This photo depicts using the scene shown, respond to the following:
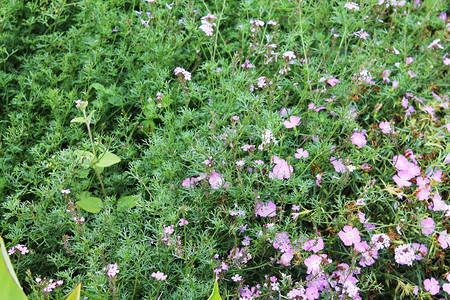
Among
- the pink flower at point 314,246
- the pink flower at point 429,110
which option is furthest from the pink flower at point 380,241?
the pink flower at point 429,110

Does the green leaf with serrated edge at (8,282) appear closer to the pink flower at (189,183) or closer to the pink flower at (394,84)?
the pink flower at (189,183)

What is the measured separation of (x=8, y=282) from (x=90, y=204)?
2.69ft

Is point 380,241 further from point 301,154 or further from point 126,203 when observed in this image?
point 126,203

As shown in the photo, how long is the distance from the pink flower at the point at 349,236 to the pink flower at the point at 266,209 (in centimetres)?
33

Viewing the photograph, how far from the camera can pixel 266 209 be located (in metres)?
2.14

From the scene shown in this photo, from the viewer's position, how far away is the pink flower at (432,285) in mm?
2172

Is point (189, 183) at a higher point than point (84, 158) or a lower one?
lower

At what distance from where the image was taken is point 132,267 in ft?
6.32

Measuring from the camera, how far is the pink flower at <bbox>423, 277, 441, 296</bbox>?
217 centimetres

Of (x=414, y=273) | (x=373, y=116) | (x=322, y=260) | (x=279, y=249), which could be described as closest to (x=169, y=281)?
(x=279, y=249)

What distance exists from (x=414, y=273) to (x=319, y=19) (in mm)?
1766

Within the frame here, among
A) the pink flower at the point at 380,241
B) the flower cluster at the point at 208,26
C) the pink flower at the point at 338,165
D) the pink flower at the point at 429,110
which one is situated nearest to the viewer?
the pink flower at the point at 380,241

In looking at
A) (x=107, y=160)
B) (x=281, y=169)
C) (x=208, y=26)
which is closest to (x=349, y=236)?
(x=281, y=169)

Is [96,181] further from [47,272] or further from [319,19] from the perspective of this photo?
[319,19]
